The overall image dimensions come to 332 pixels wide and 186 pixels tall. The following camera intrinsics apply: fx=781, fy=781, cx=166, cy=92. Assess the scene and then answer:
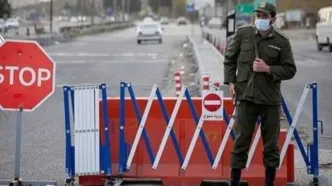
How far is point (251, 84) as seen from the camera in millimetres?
7707

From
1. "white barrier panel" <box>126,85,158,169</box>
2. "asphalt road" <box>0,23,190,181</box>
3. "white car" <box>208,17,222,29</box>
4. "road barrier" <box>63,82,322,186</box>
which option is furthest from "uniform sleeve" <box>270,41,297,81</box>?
"white car" <box>208,17,222,29</box>

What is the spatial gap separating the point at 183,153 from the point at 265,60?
1.65 m

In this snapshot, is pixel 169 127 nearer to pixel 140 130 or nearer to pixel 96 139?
pixel 140 130

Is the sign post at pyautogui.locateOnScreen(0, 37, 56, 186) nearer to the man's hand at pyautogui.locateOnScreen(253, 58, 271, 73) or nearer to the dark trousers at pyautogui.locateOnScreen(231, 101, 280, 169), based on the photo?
the dark trousers at pyautogui.locateOnScreen(231, 101, 280, 169)

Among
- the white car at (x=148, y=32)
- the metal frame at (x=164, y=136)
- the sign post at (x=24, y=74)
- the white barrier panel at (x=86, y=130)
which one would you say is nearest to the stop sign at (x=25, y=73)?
the sign post at (x=24, y=74)

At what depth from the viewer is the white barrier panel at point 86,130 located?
8.33 meters

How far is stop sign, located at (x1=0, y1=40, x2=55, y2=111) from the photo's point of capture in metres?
8.45

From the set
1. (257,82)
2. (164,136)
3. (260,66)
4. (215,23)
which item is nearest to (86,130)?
(164,136)

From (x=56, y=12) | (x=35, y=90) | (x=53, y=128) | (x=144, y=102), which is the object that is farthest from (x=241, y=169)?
(x=56, y=12)

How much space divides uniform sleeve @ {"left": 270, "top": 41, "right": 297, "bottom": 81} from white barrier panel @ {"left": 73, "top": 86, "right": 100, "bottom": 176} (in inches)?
75.7

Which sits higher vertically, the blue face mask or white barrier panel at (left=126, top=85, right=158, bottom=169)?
the blue face mask

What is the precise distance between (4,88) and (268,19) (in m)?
2.95

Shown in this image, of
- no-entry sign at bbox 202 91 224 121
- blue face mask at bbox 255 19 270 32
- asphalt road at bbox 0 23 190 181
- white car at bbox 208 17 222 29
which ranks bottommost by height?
asphalt road at bbox 0 23 190 181

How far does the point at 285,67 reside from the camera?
7.76m
